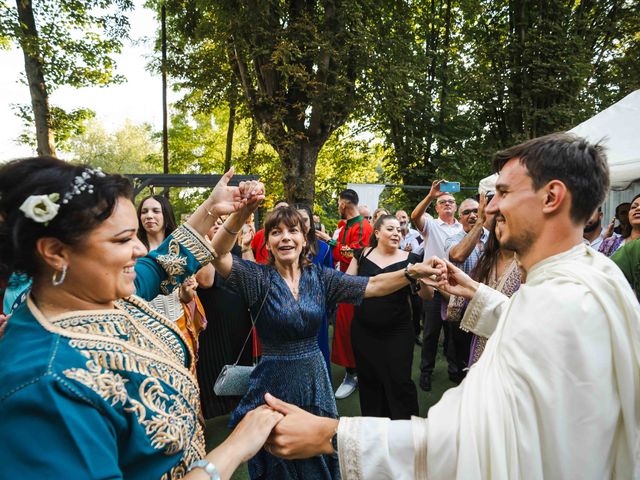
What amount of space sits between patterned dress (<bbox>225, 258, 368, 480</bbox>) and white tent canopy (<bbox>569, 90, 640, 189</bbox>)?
17.1 feet

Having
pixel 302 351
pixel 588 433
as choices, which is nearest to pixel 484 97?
pixel 302 351

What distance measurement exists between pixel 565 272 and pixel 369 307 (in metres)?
2.74

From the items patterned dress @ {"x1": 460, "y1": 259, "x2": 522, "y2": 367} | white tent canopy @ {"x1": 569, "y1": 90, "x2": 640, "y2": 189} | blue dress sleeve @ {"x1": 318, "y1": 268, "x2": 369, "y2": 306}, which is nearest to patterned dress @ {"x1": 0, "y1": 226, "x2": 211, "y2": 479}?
blue dress sleeve @ {"x1": 318, "y1": 268, "x2": 369, "y2": 306}

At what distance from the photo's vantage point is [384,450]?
1.32 m

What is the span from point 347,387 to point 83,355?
4.35 metres

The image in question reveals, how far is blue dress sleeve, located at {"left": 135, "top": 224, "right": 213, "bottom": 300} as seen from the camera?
6.43 feet

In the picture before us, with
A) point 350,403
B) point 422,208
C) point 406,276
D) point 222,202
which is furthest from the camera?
point 422,208

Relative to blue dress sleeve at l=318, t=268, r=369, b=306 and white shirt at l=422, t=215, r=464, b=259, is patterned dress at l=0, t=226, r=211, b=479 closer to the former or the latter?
blue dress sleeve at l=318, t=268, r=369, b=306

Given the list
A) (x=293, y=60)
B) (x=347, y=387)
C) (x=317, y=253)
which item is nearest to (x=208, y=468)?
(x=317, y=253)

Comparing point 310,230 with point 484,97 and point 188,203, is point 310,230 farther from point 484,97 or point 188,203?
point 188,203

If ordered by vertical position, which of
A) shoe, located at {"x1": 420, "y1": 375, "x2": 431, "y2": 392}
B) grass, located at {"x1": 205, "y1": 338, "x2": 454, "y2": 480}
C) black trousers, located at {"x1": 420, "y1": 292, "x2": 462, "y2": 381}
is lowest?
grass, located at {"x1": 205, "y1": 338, "x2": 454, "y2": 480}

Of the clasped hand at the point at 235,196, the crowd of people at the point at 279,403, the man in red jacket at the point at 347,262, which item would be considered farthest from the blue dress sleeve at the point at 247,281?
the man in red jacket at the point at 347,262

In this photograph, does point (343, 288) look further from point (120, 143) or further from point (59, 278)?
point (120, 143)

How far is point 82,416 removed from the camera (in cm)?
102
